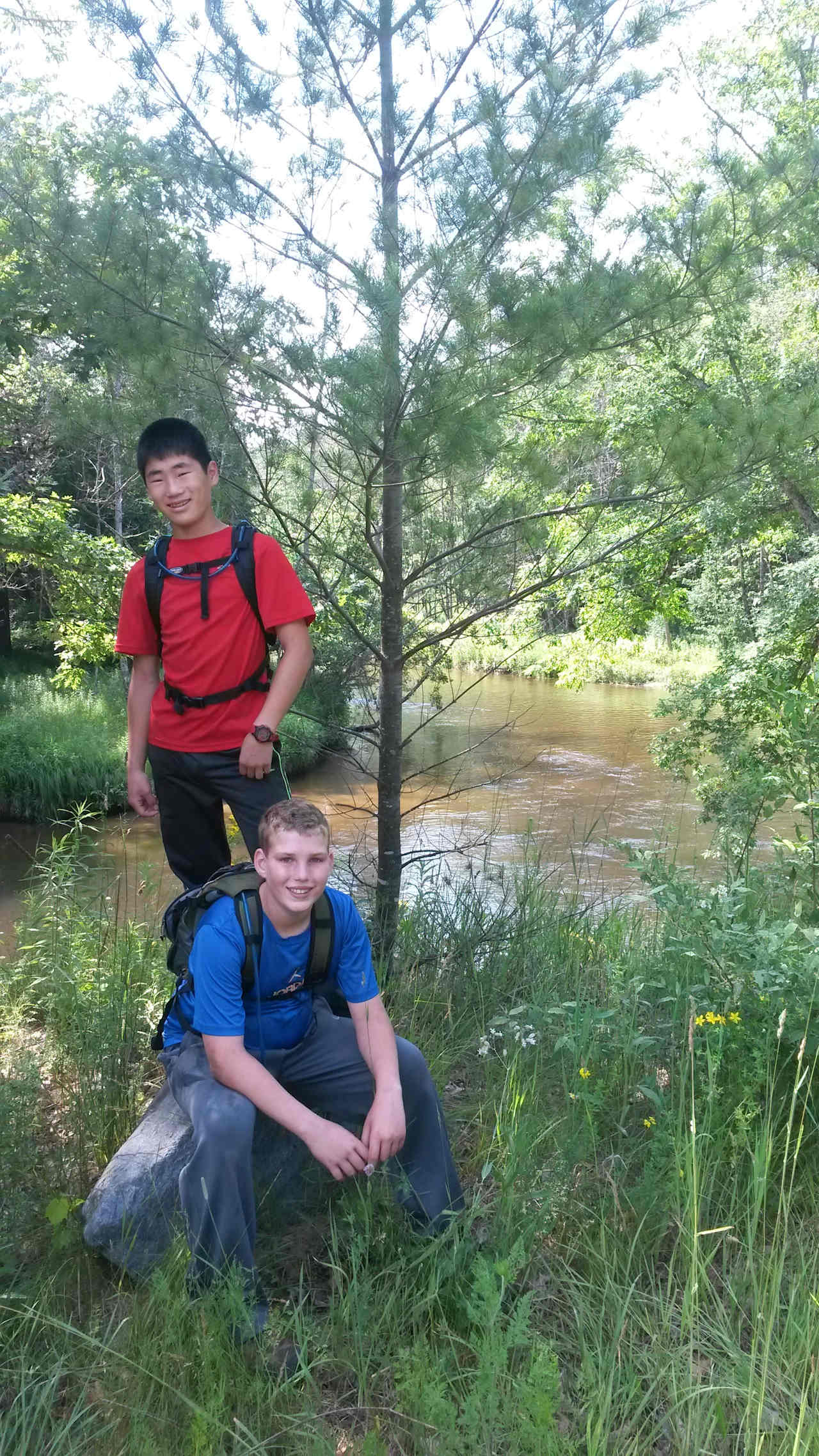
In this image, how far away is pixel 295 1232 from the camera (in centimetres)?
237

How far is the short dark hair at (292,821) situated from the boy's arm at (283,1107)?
460 millimetres

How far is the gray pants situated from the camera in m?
2.03

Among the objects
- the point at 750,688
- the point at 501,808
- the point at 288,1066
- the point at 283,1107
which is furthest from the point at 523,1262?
the point at 501,808

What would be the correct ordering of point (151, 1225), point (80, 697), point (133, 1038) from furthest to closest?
point (80, 697), point (133, 1038), point (151, 1225)

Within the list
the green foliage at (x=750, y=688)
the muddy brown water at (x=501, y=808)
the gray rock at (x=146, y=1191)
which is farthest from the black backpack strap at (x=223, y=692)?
the green foliage at (x=750, y=688)

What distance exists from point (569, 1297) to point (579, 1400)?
0.81 feet

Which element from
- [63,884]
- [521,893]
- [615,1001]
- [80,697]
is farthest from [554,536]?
[80,697]

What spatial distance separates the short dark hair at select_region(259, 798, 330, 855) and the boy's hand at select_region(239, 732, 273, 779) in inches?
18.6

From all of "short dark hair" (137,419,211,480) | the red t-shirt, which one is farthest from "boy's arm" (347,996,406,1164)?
"short dark hair" (137,419,211,480)

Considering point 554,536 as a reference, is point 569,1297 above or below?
below

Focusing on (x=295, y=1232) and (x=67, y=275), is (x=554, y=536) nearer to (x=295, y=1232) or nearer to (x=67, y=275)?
(x=67, y=275)

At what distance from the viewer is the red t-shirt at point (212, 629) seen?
9.38 ft

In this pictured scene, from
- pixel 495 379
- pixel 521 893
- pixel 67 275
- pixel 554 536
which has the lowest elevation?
pixel 521 893

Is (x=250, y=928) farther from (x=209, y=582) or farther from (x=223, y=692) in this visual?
(x=209, y=582)
